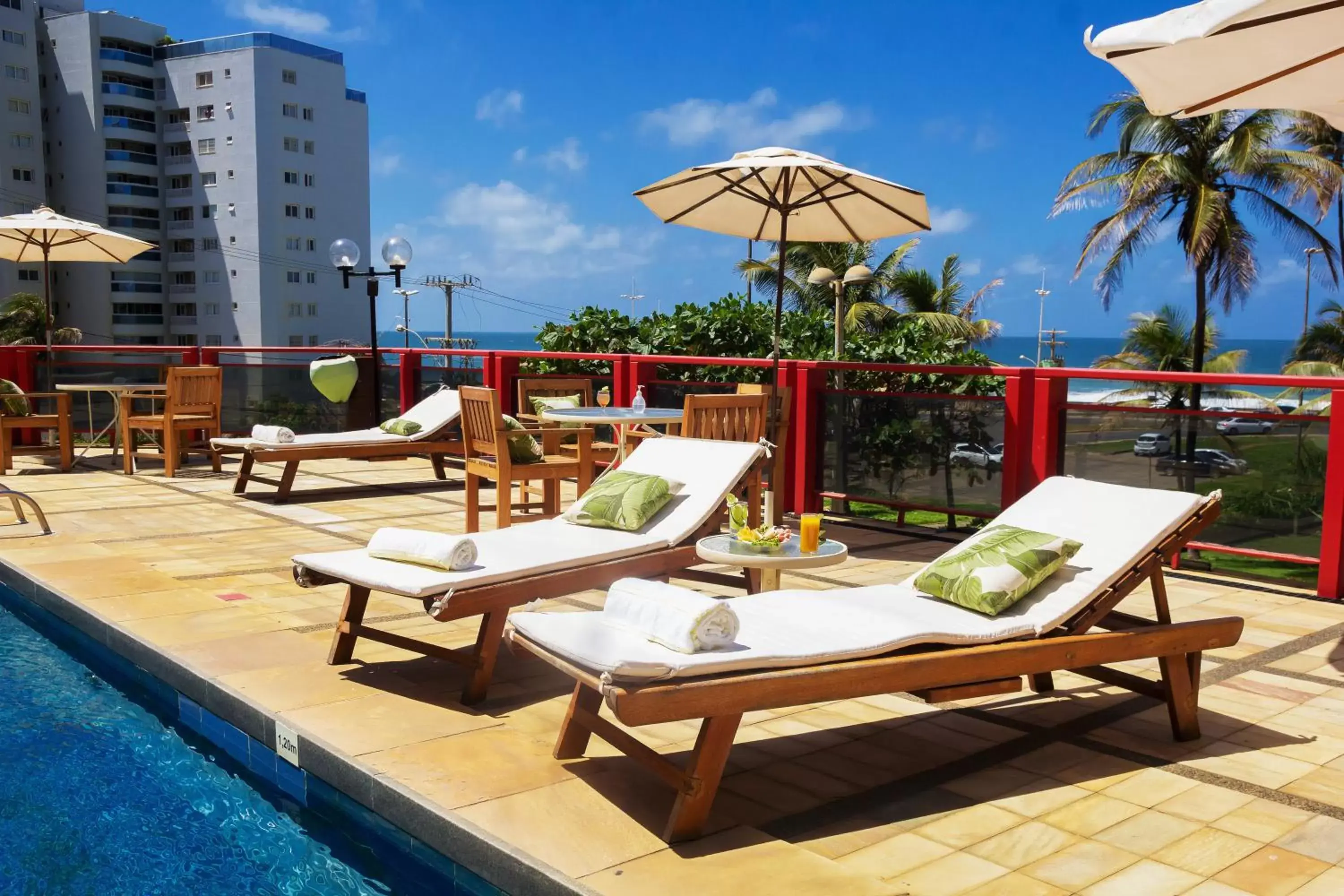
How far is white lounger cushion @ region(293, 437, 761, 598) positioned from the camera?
4.03 m

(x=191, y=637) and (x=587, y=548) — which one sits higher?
(x=587, y=548)

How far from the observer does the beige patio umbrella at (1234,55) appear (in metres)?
3.80

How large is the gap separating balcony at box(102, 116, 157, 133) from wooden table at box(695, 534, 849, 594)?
264 feet

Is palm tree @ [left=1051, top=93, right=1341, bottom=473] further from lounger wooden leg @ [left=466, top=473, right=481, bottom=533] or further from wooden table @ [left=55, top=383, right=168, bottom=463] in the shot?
lounger wooden leg @ [left=466, top=473, right=481, bottom=533]

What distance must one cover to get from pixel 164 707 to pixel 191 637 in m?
0.38

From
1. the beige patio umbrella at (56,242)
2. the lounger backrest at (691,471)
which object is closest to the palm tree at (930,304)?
the beige patio umbrella at (56,242)

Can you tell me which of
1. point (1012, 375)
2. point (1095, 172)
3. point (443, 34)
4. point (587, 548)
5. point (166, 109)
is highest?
point (443, 34)

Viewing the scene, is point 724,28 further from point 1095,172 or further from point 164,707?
point 164,707

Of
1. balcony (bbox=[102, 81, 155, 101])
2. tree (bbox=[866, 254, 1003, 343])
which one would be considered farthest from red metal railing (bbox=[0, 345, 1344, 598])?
balcony (bbox=[102, 81, 155, 101])

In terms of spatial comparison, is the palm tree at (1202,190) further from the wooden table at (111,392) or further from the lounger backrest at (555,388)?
the wooden table at (111,392)

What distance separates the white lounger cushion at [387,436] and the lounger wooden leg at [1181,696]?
596cm

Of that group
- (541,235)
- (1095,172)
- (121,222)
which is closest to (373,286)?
(1095,172)

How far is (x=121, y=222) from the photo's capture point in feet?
247

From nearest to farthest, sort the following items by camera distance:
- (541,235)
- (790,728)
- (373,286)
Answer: (790,728) → (373,286) → (541,235)
